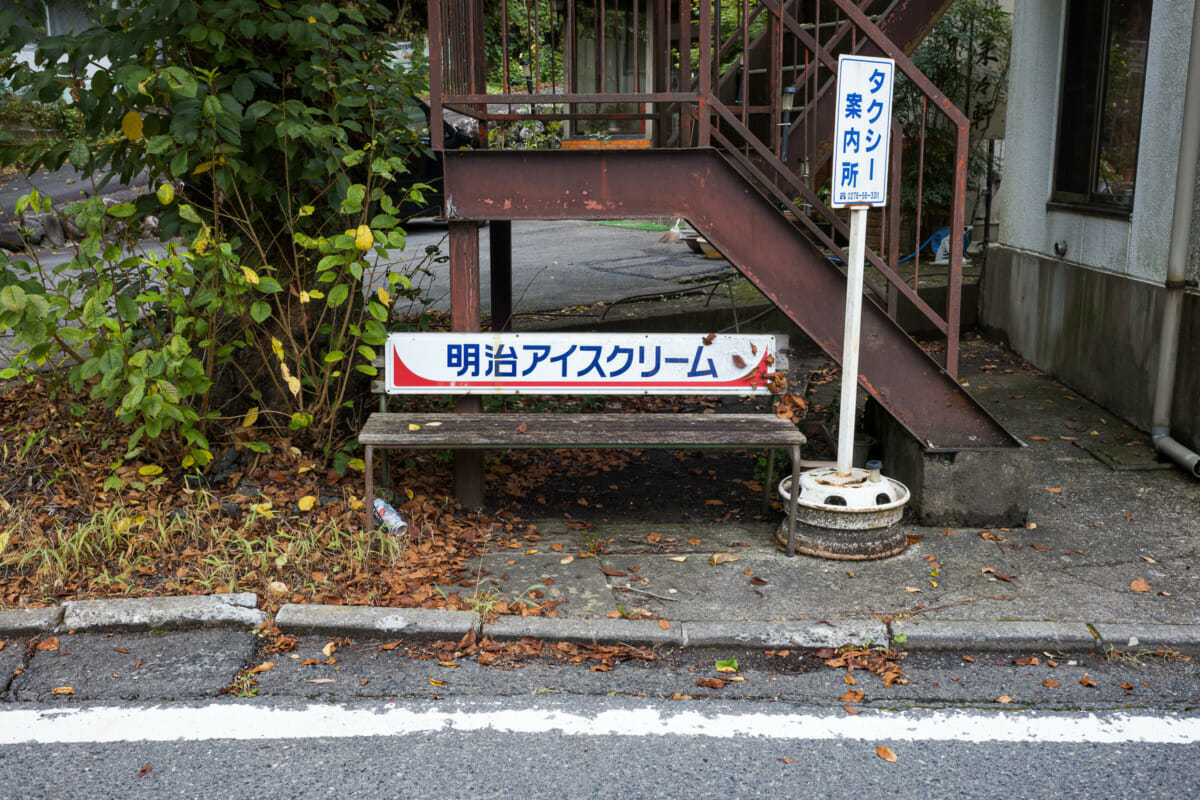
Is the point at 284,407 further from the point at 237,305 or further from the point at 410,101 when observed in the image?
the point at 410,101

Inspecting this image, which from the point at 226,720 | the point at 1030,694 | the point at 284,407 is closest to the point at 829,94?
the point at 284,407

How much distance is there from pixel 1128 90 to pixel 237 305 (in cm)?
630

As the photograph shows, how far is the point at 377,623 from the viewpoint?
4137mm

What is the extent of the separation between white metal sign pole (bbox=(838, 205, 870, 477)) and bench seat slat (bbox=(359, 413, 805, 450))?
241 millimetres

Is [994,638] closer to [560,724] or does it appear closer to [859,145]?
[560,724]

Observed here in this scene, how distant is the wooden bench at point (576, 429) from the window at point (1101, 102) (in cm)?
365

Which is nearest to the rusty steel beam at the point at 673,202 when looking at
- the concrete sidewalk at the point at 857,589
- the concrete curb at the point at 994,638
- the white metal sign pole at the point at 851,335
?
the white metal sign pole at the point at 851,335

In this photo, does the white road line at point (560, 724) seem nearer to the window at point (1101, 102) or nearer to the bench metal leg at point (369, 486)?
the bench metal leg at point (369, 486)

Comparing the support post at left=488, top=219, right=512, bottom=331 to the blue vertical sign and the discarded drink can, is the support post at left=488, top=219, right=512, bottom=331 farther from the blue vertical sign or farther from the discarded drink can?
the blue vertical sign

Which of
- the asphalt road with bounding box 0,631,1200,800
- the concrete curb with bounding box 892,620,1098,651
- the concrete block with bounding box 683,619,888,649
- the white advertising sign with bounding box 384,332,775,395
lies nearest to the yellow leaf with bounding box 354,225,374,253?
the white advertising sign with bounding box 384,332,775,395

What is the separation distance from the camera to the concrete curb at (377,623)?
412 cm

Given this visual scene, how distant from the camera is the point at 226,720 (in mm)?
3504

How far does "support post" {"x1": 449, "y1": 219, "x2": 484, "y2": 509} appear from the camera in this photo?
5367 mm

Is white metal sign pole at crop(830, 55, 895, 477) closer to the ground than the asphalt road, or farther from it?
farther from it
